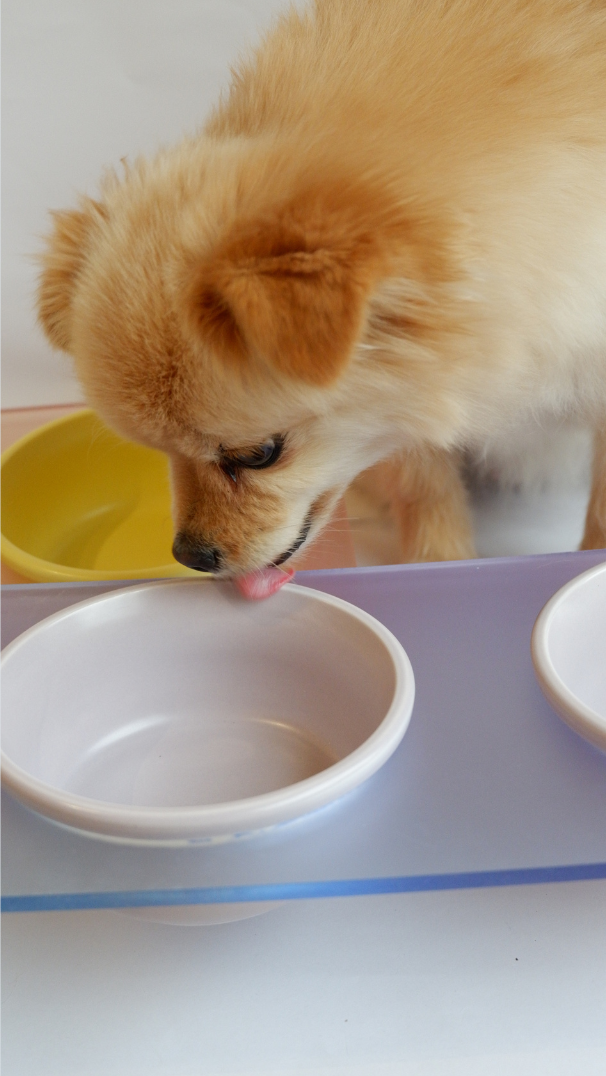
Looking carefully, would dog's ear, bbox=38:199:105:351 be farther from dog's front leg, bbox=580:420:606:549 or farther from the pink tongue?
dog's front leg, bbox=580:420:606:549

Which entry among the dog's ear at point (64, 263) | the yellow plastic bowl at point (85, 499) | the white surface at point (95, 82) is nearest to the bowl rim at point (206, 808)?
the dog's ear at point (64, 263)

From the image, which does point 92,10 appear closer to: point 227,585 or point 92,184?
point 92,184

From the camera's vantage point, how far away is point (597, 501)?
153cm

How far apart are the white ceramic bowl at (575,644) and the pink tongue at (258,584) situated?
0.32 metres

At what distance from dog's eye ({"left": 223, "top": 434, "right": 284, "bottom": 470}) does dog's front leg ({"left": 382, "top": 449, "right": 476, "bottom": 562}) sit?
1.75 feet

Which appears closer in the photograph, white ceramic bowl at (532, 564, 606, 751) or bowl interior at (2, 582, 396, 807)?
white ceramic bowl at (532, 564, 606, 751)

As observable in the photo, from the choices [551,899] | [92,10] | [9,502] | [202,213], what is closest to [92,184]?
[92,10]

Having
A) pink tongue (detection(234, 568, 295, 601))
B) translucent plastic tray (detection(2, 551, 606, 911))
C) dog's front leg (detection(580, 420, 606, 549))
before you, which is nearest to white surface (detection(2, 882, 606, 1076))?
translucent plastic tray (detection(2, 551, 606, 911))

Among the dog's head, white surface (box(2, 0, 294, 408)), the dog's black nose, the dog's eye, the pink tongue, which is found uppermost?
white surface (box(2, 0, 294, 408))

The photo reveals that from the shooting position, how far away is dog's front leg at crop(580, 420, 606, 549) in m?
1.50

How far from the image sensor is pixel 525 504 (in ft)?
6.16

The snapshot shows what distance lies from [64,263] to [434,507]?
2.40 ft

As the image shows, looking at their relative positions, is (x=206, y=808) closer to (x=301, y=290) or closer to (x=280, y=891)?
(x=280, y=891)

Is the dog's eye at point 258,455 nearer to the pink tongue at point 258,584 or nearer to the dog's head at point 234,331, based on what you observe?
the dog's head at point 234,331
